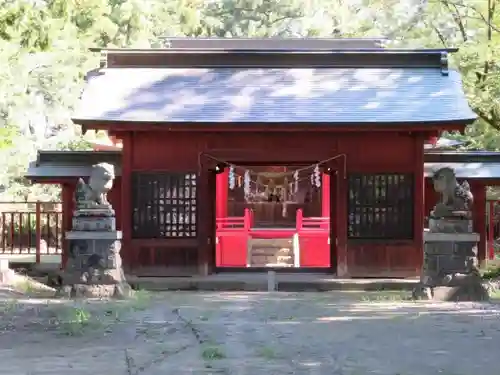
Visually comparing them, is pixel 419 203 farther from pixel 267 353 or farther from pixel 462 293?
pixel 267 353

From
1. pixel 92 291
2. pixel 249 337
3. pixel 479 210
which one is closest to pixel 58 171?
pixel 92 291

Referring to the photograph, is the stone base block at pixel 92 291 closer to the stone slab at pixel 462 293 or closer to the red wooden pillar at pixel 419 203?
the stone slab at pixel 462 293

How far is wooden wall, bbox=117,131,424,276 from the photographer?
14.2 m

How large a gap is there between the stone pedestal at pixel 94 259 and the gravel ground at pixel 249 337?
27.9 inches

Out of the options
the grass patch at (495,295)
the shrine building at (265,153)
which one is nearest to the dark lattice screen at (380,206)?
the shrine building at (265,153)

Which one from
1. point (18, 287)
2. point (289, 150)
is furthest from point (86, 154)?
point (289, 150)

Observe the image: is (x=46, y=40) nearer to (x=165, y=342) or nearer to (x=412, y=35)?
(x=165, y=342)

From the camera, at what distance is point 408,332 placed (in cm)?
827

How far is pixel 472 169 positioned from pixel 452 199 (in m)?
3.75

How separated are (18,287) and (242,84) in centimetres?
617

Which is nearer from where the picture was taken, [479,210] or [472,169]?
[472,169]

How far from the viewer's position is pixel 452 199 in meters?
11.6

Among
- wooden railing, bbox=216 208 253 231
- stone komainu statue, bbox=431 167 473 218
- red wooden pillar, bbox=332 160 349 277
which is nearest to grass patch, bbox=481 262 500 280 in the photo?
red wooden pillar, bbox=332 160 349 277

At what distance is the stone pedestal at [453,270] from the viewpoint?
11.2 m
